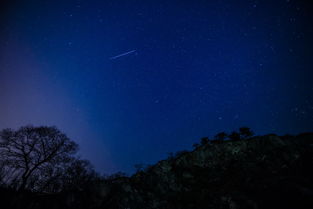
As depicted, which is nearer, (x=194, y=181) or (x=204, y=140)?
(x=194, y=181)

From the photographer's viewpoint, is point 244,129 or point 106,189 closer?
point 106,189

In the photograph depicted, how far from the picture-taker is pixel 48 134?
82.7 ft

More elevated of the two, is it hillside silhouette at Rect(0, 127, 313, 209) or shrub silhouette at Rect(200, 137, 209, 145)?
shrub silhouette at Rect(200, 137, 209, 145)

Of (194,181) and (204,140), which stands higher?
(204,140)

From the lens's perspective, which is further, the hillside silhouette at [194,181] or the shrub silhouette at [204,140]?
the shrub silhouette at [204,140]

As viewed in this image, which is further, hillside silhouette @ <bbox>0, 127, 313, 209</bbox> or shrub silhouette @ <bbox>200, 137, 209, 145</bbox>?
shrub silhouette @ <bbox>200, 137, 209, 145</bbox>

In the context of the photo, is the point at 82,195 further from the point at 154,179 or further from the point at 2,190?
the point at 154,179

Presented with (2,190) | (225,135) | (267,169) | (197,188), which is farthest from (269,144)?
(2,190)

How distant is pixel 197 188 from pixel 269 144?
46.4ft

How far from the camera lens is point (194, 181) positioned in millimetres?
18672

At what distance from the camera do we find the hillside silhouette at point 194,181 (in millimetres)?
10945

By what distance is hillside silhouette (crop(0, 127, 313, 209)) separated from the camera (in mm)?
10945

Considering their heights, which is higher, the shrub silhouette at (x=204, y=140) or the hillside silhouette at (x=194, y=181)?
the shrub silhouette at (x=204, y=140)

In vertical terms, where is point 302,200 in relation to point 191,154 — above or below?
below
